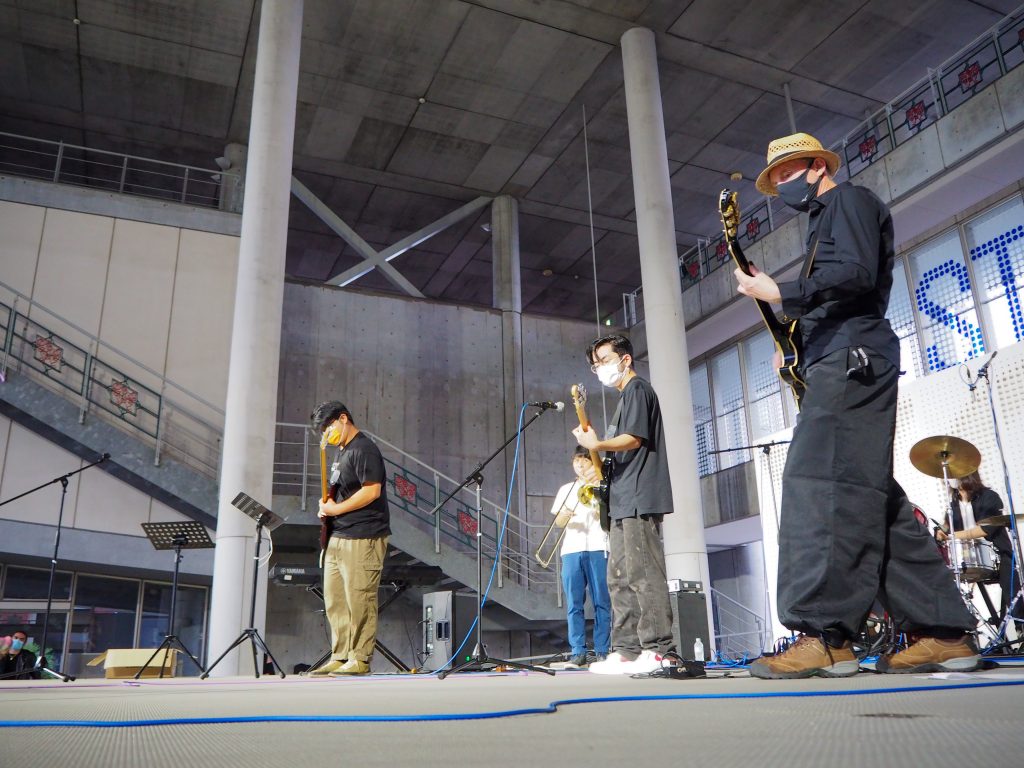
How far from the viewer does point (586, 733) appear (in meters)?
1.19

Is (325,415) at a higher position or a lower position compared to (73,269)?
lower

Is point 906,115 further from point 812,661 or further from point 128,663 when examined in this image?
point 128,663

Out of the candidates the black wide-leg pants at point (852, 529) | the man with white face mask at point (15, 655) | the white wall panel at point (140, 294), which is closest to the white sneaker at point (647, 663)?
the black wide-leg pants at point (852, 529)

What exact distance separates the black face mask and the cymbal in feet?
14.1

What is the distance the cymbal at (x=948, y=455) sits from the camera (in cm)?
648

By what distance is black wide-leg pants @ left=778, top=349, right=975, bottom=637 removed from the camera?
7.91ft

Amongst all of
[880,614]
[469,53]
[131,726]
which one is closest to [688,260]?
[469,53]

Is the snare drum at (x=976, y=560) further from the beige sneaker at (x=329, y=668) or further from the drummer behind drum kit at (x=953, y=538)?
the beige sneaker at (x=329, y=668)

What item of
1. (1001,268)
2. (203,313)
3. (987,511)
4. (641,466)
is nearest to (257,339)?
(203,313)

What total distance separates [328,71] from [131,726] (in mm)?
12606

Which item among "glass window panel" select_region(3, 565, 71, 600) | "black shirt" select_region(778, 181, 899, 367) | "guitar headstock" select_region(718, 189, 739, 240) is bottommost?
"glass window panel" select_region(3, 565, 71, 600)

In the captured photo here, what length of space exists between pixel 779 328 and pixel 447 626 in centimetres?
494

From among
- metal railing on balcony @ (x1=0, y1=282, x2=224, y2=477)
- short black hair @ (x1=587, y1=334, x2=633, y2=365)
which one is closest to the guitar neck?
short black hair @ (x1=587, y1=334, x2=633, y2=365)

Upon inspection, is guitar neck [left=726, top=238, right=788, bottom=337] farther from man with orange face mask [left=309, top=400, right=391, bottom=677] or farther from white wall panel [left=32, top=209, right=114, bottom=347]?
white wall panel [left=32, top=209, right=114, bottom=347]
